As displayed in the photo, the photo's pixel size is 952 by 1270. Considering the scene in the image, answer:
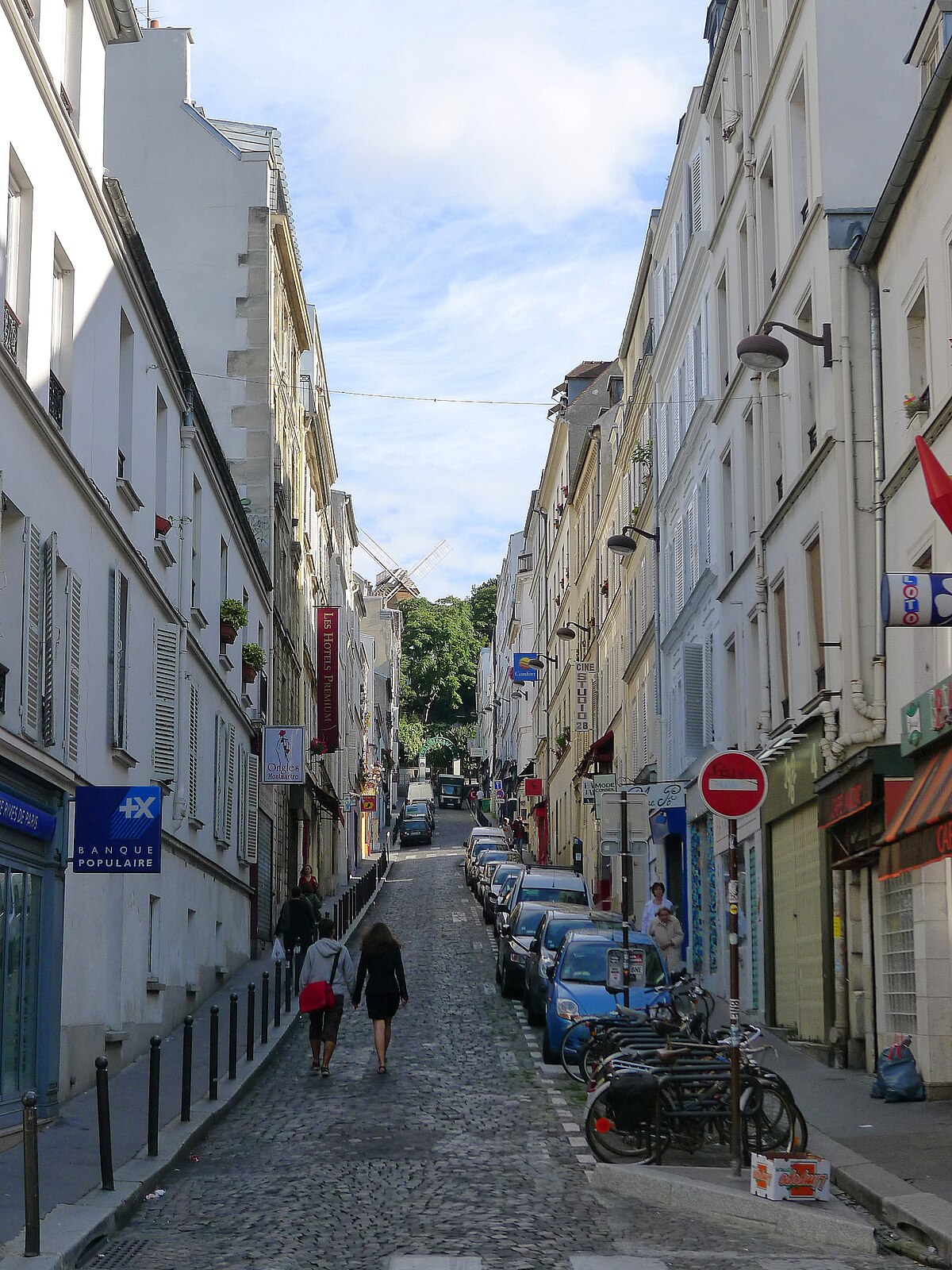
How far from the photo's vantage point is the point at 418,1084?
16.2 metres

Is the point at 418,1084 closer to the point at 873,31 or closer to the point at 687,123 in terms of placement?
the point at 873,31

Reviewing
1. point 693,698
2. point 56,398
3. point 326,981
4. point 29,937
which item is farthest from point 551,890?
point 56,398

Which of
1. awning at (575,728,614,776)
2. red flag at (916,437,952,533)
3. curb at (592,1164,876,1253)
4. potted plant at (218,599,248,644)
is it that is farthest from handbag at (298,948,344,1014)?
awning at (575,728,614,776)

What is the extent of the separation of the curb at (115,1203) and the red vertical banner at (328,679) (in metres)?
33.3

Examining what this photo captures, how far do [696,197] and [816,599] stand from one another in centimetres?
1191

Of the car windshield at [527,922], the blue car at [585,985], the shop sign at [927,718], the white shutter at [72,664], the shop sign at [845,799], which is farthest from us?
the car windshield at [527,922]

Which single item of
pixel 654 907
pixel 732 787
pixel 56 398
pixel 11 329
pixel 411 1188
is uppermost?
pixel 11 329

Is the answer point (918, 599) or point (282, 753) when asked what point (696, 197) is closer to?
point (282, 753)

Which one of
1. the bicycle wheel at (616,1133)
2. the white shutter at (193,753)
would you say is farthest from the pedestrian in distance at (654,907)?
the bicycle wheel at (616,1133)

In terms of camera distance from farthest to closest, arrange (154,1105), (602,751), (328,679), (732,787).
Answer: (328,679) → (602,751) → (732,787) → (154,1105)

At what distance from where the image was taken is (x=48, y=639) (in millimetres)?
13969

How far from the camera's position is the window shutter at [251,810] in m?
29.9

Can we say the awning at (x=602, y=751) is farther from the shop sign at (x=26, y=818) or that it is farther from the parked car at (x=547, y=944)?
the shop sign at (x=26, y=818)

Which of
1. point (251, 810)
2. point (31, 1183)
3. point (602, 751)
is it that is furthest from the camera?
point (602, 751)
